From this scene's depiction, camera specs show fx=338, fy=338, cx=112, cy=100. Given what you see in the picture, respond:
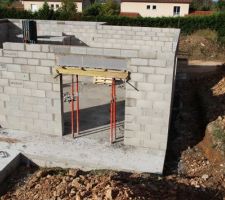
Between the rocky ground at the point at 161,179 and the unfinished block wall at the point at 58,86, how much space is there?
0.87 metres

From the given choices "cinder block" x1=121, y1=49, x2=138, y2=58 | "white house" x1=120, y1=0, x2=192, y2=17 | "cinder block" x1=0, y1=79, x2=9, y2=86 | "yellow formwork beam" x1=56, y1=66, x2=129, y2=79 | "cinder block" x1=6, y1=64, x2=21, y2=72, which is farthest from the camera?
"white house" x1=120, y1=0, x2=192, y2=17

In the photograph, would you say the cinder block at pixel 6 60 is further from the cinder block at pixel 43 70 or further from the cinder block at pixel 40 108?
the cinder block at pixel 40 108

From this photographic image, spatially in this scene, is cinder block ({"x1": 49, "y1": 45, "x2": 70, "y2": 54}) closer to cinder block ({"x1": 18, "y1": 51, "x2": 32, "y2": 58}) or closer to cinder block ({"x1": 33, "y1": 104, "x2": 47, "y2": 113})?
cinder block ({"x1": 18, "y1": 51, "x2": 32, "y2": 58})

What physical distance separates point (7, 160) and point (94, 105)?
436cm

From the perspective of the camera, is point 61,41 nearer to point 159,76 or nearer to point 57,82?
point 57,82

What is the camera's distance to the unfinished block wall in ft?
26.5

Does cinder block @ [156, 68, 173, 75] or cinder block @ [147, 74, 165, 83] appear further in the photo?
cinder block @ [147, 74, 165, 83]

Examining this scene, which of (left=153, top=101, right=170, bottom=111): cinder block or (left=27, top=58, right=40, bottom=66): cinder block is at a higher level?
(left=27, top=58, right=40, bottom=66): cinder block

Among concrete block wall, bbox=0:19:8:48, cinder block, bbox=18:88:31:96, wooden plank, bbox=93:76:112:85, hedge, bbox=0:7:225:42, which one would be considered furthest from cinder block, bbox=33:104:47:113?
hedge, bbox=0:7:225:42

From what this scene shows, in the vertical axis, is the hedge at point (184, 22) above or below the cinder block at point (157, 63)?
above

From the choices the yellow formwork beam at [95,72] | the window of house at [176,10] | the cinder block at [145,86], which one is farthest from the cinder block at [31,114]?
the window of house at [176,10]

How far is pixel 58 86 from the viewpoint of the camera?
28.8ft

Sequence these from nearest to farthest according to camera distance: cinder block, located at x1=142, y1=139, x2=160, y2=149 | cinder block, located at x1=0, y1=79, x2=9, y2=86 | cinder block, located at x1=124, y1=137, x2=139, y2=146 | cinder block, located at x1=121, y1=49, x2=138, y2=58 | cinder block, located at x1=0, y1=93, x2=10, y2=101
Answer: cinder block, located at x1=121, y1=49, x2=138, y2=58
cinder block, located at x1=142, y1=139, x2=160, y2=149
cinder block, located at x1=124, y1=137, x2=139, y2=146
cinder block, located at x1=0, y1=79, x2=9, y2=86
cinder block, located at x1=0, y1=93, x2=10, y2=101

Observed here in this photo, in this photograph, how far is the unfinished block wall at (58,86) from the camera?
806 centimetres
